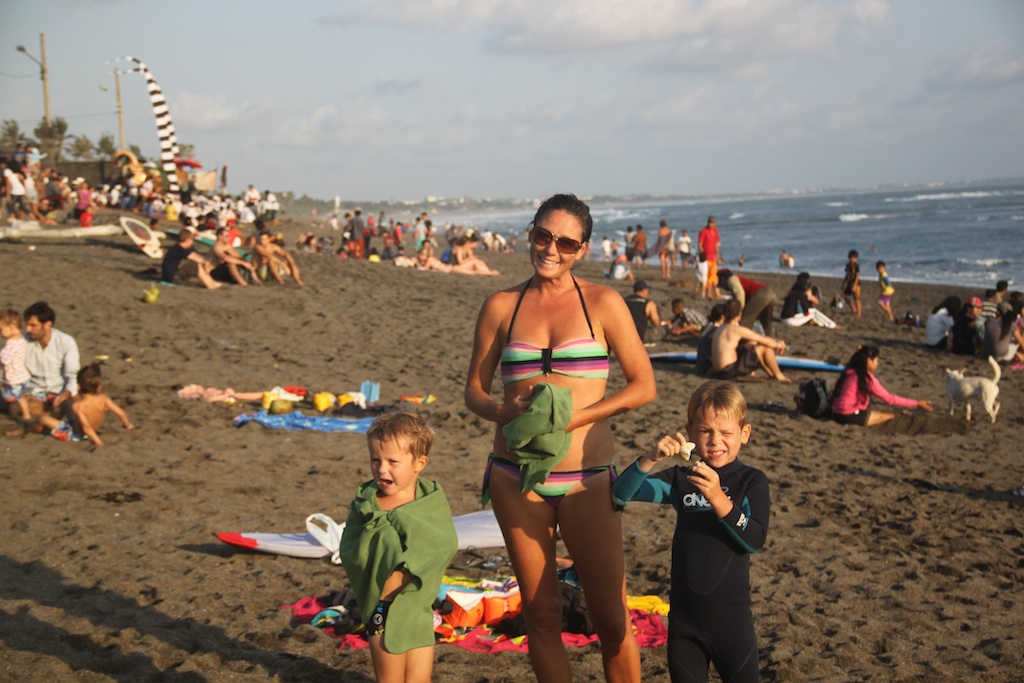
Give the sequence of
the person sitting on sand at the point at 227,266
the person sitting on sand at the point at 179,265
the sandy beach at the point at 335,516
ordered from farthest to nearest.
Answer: the person sitting on sand at the point at 227,266
the person sitting on sand at the point at 179,265
the sandy beach at the point at 335,516

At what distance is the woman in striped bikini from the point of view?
9.87ft

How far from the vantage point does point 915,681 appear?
400 centimetres

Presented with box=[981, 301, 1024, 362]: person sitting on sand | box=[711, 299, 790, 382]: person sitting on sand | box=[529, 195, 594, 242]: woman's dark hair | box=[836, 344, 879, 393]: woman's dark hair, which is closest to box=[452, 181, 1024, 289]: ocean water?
box=[981, 301, 1024, 362]: person sitting on sand

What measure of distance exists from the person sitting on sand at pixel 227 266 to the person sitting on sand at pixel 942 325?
12.1 metres

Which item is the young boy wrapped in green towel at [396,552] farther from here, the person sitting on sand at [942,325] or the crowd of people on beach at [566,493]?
the person sitting on sand at [942,325]

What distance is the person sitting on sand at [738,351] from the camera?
38.2 feet

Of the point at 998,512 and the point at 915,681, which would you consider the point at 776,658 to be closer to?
the point at 915,681

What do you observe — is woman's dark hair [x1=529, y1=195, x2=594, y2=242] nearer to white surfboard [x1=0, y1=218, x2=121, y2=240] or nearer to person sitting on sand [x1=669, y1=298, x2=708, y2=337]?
person sitting on sand [x1=669, y1=298, x2=708, y2=337]

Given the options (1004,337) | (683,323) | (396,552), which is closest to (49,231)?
(683,323)

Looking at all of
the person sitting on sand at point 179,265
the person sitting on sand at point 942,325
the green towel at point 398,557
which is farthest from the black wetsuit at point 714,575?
the person sitting on sand at point 179,265

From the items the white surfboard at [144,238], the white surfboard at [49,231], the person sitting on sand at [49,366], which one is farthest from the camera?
the white surfboard at [49,231]

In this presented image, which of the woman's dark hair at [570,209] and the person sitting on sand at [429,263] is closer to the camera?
the woman's dark hair at [570,209]

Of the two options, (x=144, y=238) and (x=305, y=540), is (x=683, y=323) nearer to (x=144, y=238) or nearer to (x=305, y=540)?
(x=305, y=540)

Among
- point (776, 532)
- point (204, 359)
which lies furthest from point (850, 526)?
point (204, 359)
